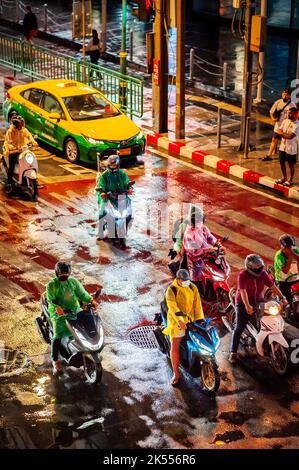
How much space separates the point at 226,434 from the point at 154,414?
0.90 metres

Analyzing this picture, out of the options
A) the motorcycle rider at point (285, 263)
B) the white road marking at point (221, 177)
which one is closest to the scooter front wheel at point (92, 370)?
the motorcycle rider at point (285, 263)

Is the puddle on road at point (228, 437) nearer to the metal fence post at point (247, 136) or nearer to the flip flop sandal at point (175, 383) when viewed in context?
the flip flop sandal at point (175, 383)

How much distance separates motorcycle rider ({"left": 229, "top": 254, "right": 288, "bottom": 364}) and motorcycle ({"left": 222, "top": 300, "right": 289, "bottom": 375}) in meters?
0.14

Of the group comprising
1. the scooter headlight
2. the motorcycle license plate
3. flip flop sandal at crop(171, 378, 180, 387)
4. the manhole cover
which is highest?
the scooter headlight

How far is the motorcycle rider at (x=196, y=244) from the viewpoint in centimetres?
1404

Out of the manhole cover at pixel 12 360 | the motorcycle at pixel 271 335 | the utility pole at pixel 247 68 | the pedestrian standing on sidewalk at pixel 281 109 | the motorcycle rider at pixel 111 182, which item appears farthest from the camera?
the utility pole at pixel 247 68

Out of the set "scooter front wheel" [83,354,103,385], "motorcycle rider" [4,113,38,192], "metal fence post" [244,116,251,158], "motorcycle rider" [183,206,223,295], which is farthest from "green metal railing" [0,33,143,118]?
"scooter front wheel" [83,354,103,385]

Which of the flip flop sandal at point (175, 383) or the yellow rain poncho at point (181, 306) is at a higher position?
the yellow rain poncho at point (181, 306)

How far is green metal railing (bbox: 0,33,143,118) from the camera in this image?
24.5 m

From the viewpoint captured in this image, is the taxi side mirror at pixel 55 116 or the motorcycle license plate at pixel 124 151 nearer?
the motorcycle license plate at pixel 124 151

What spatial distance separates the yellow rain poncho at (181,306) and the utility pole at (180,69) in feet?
36.7

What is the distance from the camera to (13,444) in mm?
10617

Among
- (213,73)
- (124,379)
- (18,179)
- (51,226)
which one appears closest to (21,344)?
(124,379)

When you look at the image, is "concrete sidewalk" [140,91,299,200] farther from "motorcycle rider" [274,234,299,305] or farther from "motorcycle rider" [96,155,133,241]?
"motorcycle rider" [274,234,299,305]
